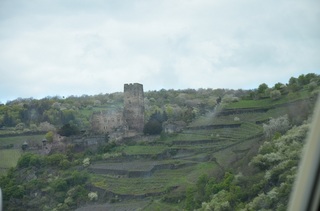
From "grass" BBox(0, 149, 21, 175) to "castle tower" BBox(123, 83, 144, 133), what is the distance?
2783mm

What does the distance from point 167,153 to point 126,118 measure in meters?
1.94

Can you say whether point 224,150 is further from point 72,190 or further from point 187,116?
point 72,190

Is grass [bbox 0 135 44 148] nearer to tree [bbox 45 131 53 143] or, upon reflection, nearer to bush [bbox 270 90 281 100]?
tree [bbox 45 131 53 143]

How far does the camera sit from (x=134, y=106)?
13.0 m

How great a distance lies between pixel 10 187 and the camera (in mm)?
10633

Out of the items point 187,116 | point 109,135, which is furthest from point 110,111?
point 187,116

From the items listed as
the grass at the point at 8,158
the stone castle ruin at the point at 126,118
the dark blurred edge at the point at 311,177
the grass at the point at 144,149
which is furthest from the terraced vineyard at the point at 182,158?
the dark blurred edge at the point at 311,177

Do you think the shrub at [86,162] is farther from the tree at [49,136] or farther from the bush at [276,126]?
the bush at [276,126]

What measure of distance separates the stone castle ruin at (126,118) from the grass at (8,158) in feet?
6.39

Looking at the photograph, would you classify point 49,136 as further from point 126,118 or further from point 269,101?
point 269,101

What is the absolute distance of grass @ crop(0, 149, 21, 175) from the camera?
11.9 meters

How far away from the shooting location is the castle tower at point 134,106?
12.2 m

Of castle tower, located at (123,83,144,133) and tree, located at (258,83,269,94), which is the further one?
castle tower, located at (123,83,144,133)

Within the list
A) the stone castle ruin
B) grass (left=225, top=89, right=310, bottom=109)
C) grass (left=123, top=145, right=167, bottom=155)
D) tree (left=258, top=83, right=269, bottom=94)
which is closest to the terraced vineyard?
grass (left=123, top=145, right=167, bottom=155)
